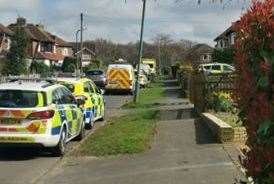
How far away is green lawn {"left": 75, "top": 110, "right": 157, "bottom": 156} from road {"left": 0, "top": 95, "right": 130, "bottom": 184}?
2.62ft

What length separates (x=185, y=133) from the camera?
16.7 metres

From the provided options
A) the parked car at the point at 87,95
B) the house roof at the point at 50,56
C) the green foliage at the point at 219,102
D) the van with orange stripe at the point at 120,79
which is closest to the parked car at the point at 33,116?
the parked car at the point at 87,95

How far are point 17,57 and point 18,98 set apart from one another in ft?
166

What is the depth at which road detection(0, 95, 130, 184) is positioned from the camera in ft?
37.9

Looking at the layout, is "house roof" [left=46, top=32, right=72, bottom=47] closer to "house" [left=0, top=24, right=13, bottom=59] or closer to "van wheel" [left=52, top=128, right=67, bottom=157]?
"house" [left=0, top=24, right=13, bottom=59]

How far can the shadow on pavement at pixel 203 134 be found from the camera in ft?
49.5

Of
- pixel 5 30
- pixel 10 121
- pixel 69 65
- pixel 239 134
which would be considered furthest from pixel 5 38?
pixel 239 134

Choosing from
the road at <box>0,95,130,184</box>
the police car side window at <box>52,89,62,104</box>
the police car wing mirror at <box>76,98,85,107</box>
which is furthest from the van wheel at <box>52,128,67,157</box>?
the police car wing mirror at <box>76,98,85,107</box>

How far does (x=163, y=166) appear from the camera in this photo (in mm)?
11938

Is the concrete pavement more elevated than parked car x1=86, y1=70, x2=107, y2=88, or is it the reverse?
the concrete pavement

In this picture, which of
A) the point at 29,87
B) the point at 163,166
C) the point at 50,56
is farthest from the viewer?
the point at 50,56

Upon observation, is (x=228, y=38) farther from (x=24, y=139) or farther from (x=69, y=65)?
(x=24, y=139)

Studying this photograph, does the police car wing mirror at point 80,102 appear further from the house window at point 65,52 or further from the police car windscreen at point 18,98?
the house window at point 65,52

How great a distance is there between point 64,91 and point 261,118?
11.4 m
